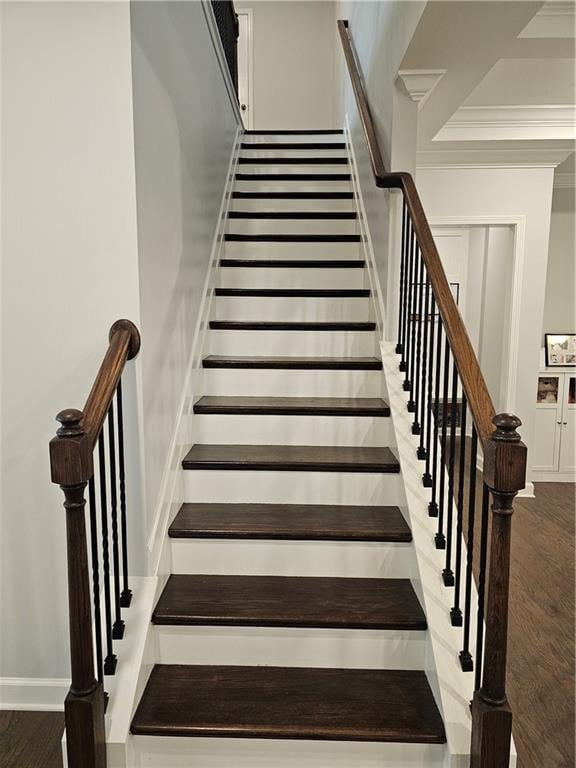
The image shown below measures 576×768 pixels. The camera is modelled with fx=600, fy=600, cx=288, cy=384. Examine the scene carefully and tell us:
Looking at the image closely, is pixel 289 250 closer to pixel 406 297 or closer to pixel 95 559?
pixel 406 297

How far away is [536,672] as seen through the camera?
2521 millimetres

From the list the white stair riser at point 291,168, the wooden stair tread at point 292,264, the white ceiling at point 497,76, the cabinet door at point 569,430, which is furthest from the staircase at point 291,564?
the cabinet door at point 569,430

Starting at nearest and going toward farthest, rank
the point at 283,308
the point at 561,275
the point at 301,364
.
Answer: the point at 301,364, the point at 283,308, the point at 561,275

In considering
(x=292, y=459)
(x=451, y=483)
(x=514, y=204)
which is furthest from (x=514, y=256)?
(x=451, y=483)

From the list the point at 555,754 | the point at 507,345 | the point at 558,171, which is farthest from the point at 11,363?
the point at 558,171

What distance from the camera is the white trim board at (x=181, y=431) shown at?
211 cm

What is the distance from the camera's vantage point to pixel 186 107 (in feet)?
8.74

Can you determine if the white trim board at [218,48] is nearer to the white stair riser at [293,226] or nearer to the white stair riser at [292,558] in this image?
the white stair riser at [293,226]

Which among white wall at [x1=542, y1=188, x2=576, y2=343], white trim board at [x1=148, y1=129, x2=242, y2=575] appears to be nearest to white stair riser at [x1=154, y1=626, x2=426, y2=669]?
white trim board at [x1=148, y1=129, x2=242, y2=575]

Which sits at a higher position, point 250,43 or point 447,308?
point 250,43

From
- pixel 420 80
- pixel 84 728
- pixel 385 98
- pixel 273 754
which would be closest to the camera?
pixel 84 728

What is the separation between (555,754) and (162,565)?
1491 mm

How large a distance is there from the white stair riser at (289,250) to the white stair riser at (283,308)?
21.4 inches

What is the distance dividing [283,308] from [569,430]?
3412 mm
